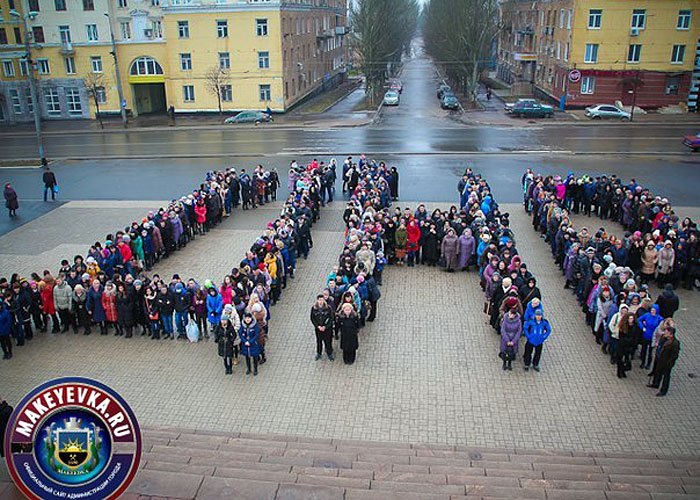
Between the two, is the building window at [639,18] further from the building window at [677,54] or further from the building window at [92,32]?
the building window at [92,32]

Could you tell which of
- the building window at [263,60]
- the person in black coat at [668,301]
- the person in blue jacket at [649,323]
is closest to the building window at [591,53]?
the building window at [263,60]

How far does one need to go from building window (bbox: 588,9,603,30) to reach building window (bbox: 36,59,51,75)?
4285 centimetres

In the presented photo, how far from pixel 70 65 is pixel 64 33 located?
2.47 m

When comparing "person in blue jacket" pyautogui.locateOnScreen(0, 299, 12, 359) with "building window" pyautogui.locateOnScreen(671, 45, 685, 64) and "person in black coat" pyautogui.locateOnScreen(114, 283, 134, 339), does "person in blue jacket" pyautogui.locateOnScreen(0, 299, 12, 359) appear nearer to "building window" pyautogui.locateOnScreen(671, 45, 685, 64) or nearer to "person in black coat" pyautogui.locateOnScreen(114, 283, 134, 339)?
"person in black coat" pyautogui.locateOnScreen(114, 283, 134, 339)

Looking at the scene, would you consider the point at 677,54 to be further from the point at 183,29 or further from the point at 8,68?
the point at 8,68

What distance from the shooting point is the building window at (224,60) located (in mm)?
47688

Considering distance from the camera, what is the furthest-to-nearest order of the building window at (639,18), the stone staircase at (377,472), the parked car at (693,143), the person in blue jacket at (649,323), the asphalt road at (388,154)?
the building window at (639,18) < the parked car at (693,143) < the asphalt road at (388,154) < the person in blue jacket at (649,323) < the stone staircase at (377,472)

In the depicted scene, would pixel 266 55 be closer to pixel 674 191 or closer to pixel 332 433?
pixel 674 191

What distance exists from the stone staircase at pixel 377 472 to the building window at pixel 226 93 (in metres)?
42.1

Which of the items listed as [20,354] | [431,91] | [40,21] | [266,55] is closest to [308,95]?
[266,55]

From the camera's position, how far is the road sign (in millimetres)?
46125

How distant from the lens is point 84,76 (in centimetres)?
4984

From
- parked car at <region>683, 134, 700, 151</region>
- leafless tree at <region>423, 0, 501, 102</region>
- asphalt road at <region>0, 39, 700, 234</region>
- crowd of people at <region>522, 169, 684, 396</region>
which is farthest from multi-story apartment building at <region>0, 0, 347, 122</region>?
crowd of people at <region>522, 169, 684, 396</region>

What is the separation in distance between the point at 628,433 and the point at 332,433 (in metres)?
4.94
